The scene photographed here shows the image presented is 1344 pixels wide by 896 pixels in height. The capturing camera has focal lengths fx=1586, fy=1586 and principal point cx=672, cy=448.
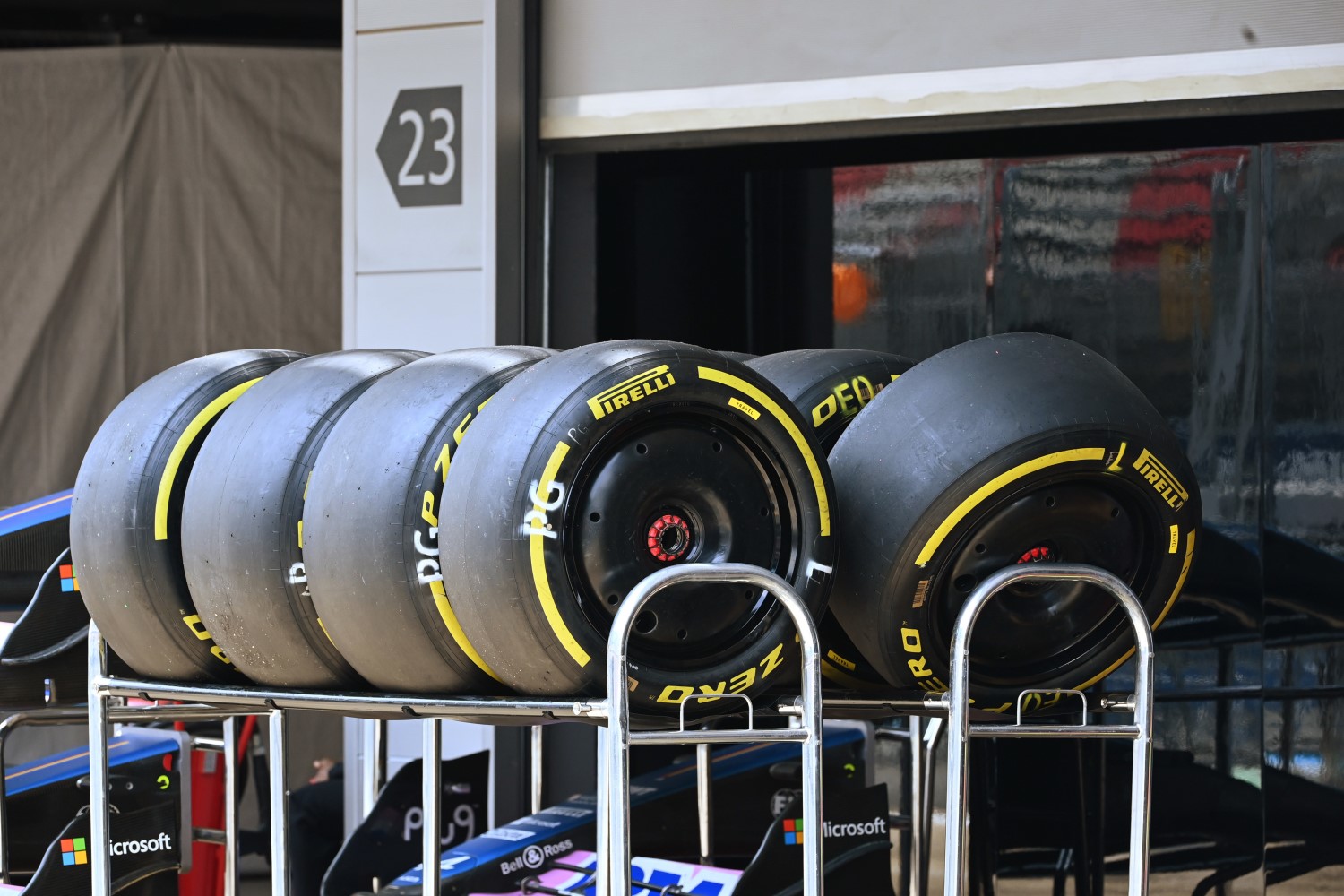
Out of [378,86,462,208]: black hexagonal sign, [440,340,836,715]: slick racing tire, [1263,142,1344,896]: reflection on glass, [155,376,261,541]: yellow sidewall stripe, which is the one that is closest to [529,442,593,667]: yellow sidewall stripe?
[440,340,836,715]: slick racing tire

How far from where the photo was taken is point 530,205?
18.4 feet

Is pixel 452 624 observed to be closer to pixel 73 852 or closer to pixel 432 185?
pixel 73 852

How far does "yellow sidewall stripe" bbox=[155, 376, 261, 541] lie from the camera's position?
319cm

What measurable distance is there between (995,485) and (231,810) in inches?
83.3

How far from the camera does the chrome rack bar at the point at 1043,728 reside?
2.73 meters

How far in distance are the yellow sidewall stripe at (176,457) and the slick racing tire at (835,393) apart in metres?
1.15

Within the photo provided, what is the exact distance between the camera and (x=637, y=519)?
9.04 ft

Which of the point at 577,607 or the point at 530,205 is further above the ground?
the point at 530,205

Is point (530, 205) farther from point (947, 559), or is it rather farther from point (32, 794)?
point (947, 559)

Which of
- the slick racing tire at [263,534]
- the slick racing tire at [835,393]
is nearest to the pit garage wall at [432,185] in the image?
the slick racing tire at [835,393]

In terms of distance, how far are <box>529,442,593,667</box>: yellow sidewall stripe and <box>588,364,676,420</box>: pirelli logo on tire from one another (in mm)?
89

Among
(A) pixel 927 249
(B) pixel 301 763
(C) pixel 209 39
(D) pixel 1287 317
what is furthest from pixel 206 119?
Answer: (D) pixel 1287 317

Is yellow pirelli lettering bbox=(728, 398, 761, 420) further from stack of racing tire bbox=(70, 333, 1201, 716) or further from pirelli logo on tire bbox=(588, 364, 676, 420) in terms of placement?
pirelli logo on tire bbox=(588, 364, 676, 420)

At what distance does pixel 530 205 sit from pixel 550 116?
0.33 metres
